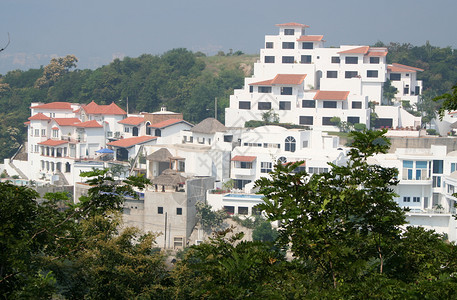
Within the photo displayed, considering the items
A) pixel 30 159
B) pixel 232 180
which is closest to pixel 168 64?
pixel 30 159

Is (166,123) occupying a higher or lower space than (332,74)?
lower

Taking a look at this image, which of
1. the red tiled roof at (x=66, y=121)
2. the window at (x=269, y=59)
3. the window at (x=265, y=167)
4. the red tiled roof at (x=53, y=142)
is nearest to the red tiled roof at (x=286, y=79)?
the window at (x=269, y=59)

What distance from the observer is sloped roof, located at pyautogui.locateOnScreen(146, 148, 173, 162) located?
1519 inches

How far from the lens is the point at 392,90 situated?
4600cm

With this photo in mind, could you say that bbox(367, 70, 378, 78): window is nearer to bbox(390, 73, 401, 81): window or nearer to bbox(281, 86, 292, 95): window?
bbox(390, 73, 401, 81): window

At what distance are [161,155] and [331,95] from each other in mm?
10820

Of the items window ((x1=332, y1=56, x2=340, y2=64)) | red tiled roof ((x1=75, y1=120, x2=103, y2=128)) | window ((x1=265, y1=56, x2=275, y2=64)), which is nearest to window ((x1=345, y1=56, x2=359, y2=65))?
Answer: window ((x1=332, y1=56, x2=340, y2=64))

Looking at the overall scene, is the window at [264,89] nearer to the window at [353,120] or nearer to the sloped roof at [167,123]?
the sloped roof at [167,123]

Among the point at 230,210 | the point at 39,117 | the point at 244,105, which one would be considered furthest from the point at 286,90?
the point at 39,117

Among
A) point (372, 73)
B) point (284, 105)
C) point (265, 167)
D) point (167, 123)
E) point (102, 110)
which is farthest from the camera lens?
point (102, 110)

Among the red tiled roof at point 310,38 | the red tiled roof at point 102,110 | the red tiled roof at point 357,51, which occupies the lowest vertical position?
the red tiled roof at point 102,110

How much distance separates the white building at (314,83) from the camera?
42.2 meters

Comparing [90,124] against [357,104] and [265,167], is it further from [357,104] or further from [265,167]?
[357,104]

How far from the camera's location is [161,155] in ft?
127
